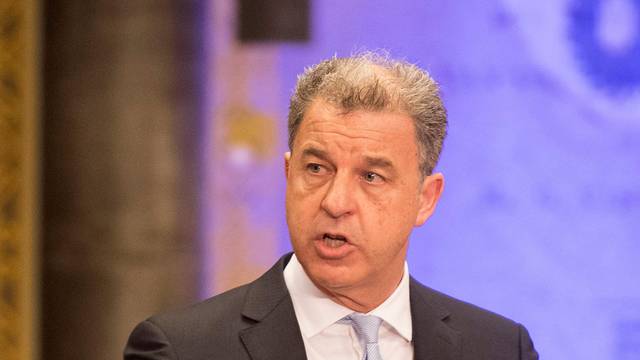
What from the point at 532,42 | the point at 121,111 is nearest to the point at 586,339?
the point at 532,42

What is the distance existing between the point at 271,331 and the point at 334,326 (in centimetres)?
16

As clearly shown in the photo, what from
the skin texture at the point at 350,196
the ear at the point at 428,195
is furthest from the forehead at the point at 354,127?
the ear at the point at 428,195

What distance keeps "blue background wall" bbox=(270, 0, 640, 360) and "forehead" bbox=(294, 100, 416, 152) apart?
2.86 metres

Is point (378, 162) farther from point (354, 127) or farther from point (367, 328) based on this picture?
point (367, 328)

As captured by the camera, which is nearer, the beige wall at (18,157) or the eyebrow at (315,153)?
the eyebrow at (315,153)

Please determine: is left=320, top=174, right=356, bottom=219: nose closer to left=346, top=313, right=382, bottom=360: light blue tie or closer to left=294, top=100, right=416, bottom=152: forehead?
left=294, top=100, right=416, bottom=152: forehead

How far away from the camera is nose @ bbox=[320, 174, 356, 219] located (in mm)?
2396

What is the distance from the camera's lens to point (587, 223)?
533 cm

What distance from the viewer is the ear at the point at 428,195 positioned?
2.67 metres

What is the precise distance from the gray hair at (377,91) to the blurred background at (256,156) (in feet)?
8.75

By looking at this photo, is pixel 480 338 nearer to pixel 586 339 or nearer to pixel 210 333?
pixel 210 333

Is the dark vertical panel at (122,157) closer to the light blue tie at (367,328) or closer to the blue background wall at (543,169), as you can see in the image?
the blue background wall at (543,169)

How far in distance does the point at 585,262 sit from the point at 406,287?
282cm

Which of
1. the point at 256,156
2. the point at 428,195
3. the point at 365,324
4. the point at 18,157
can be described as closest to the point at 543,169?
the point at 256,156
